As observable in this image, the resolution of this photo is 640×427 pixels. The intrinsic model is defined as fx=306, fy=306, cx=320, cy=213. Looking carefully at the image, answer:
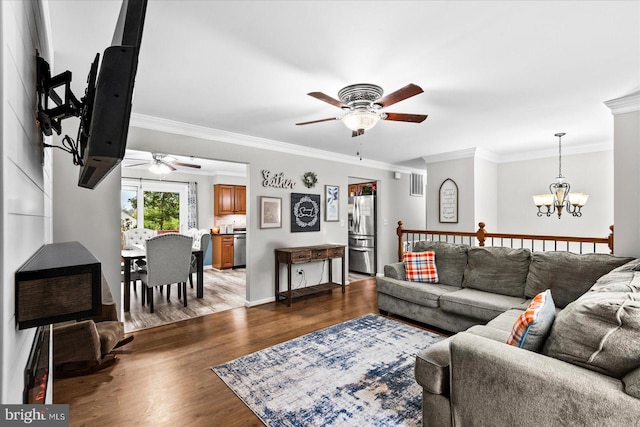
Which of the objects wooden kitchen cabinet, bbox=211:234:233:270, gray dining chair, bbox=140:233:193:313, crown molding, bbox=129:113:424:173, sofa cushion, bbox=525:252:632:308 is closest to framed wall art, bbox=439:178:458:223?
crown molding, bbox=129:113:424:173

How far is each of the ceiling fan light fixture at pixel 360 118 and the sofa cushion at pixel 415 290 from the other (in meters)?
2.01

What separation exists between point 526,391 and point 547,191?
521cm

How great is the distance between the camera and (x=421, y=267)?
3857mm

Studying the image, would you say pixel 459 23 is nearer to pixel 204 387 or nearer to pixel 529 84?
pixel 529 84

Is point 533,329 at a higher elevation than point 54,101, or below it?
below

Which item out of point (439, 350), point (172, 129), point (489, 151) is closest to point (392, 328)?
point (439, 350)

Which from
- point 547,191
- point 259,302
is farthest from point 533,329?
point 547,191

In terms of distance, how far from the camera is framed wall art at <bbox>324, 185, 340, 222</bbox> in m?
5.36

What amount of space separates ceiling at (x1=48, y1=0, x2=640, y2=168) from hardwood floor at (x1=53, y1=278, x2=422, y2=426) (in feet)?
7.95

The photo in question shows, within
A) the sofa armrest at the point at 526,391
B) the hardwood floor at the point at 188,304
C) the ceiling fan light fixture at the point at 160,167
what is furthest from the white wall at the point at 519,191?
the ceiling fan light fixture at the point at 160,167

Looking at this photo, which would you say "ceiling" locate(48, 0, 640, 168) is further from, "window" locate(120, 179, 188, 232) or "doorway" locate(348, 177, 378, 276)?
"window" locate(120, 179, 188, 232)

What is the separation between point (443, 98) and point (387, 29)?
134cm

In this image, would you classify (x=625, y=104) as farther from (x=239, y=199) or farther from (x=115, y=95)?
(x=239, y=199)

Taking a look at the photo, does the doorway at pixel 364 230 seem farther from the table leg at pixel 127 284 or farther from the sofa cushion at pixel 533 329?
the sofa cushion at pixel 533 329
